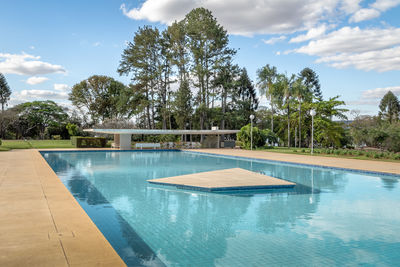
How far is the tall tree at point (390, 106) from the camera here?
148 ft

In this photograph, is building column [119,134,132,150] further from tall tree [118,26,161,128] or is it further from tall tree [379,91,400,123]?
tall tree [379,91,400,123]

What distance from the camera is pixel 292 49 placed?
1056 inches

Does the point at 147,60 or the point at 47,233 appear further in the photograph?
the point at 147,60

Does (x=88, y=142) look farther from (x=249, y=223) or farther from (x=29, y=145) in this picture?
(x=249, y=223)

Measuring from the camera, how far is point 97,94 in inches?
1617

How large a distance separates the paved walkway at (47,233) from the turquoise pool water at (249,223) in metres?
0.49

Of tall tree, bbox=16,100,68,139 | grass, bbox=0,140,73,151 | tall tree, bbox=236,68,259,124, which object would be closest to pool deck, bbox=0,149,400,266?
grass, bbox=0,140,73,151

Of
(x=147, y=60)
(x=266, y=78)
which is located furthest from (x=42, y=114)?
(x=266, y=78)

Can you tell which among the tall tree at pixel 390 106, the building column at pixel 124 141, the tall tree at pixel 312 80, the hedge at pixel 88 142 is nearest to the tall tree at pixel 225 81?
the building column at pixel 124 141

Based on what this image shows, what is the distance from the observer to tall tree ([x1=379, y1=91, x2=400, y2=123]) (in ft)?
148

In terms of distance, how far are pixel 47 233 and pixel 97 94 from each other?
39.8 m

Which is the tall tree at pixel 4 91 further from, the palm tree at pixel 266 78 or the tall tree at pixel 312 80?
the tall tree at pixel 312 80

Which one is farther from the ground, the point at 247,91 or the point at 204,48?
the point at 204,48

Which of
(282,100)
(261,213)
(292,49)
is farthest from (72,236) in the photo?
(282,100)
